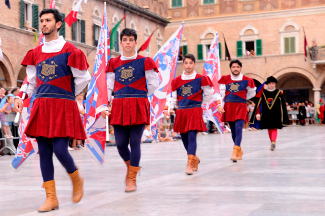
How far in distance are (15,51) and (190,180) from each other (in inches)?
775

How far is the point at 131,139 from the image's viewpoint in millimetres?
6719

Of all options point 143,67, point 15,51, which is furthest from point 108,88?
point 15,51

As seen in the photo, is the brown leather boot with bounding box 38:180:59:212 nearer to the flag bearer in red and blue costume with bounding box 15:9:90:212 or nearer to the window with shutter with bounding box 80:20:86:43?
the flag bearer in red and blue costume with bounding box 15:9:90:212

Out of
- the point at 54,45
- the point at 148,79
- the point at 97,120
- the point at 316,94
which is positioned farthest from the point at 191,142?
the point at 316,94

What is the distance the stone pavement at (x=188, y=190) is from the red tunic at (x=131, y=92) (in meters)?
0.88

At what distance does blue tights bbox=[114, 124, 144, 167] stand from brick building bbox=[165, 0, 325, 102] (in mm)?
34859

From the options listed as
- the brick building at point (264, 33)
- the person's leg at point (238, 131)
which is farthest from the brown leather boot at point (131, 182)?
the brick building at point (264, 33)

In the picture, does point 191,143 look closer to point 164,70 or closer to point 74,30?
point 164,70

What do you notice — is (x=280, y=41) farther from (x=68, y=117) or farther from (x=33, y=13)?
(x=68, y=117)

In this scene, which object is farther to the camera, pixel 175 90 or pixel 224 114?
pixel 224 114

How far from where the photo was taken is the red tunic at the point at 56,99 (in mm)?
5344

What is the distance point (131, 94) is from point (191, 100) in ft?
6.98

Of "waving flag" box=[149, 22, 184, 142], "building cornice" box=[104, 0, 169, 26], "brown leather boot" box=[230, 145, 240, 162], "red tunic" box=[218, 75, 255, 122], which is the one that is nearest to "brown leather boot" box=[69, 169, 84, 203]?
"brown leather boot" box=[230, 145, 240, 162]

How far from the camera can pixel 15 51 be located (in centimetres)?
2523
